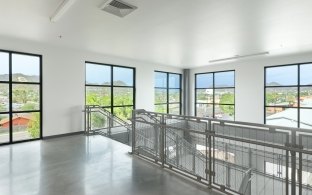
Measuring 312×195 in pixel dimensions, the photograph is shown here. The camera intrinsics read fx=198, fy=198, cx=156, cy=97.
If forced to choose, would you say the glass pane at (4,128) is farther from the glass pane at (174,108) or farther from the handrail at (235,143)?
the glass pane at (174,108)

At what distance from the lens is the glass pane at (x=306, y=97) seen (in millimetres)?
7082

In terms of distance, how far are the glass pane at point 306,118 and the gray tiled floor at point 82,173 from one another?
250 inches

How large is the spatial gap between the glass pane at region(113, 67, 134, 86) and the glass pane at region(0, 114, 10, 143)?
11.8 feet

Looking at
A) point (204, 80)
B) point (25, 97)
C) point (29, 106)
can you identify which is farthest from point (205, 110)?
point (25, 97)

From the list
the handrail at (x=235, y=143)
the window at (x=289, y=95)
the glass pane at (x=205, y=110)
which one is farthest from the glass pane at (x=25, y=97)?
the window at (x=289, y=95)

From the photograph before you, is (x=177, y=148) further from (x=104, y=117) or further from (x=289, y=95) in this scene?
(x=289, y=95)

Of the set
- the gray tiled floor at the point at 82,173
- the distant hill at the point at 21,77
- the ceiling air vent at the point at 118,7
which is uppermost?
the ceiling air vent at the point at 118,7

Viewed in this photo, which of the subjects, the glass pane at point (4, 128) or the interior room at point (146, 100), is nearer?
the interior room at point (146, 100)

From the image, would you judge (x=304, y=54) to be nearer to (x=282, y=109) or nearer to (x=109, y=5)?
(x=282, y=109)

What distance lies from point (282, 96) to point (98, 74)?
7.13 metres

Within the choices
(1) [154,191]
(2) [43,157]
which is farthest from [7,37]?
(1) [154,191]

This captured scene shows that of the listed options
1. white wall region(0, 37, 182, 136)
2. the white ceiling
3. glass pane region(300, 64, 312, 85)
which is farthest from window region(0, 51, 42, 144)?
glass pane region(300, 64, 312, 85)

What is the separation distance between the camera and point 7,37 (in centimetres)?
522

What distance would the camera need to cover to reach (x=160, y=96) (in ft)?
32.3
